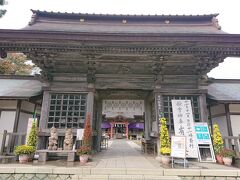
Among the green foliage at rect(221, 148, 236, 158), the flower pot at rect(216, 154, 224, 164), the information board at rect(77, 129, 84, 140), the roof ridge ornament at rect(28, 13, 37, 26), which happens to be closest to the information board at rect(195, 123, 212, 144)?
the flower pot at rect(216, 154, 224, 164)

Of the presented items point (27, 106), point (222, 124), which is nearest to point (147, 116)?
point (222, 124)

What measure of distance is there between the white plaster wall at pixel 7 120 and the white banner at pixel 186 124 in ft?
28.4

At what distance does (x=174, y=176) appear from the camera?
5.09 m

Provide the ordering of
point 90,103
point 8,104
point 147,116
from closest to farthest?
point 90,103 < point 8,104 < point 147,116

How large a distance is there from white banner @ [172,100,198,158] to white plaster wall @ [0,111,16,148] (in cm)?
866

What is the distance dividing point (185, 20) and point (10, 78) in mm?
12887

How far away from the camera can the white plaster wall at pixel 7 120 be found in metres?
9.05

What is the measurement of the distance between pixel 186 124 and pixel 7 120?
9.46m

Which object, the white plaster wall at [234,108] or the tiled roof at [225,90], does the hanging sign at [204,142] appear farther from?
the white plaster wall at [234,108]

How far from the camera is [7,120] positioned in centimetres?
915

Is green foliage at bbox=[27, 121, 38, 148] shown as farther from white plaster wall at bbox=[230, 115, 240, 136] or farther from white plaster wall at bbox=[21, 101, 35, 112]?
white plaster wall at bbox=[230, 115, 240, 136]

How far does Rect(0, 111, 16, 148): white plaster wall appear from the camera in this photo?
29.7 ft

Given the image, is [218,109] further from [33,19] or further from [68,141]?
[33,19]

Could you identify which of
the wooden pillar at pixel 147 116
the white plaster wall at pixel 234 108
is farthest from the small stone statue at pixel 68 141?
the white plaster wall at pixel 234 108
